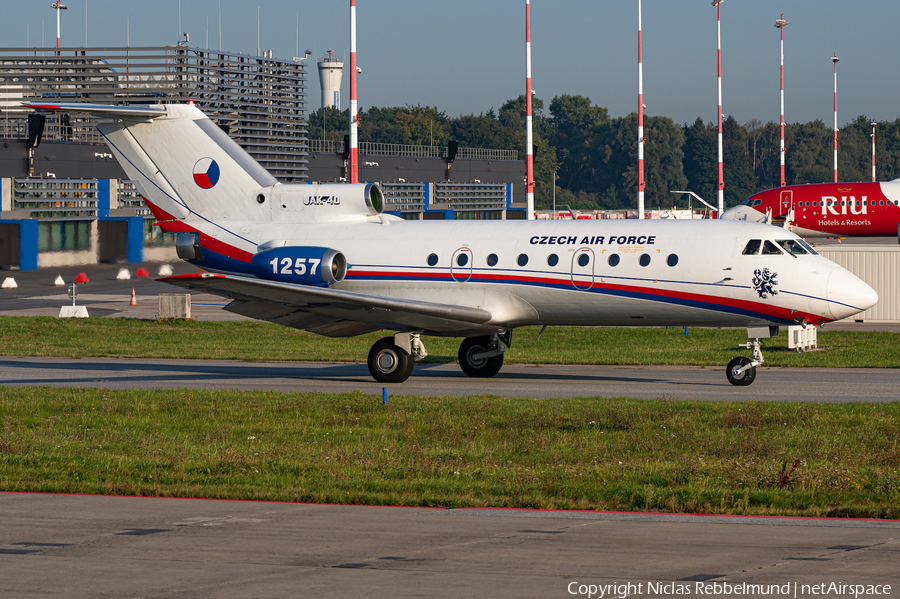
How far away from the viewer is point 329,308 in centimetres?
2469

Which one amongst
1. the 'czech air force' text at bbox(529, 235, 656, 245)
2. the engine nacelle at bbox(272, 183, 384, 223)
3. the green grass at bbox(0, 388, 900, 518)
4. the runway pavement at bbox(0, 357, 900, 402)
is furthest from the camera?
the engine nacelle at bbox(272, 183, 384, 223)

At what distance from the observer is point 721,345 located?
33656 mm

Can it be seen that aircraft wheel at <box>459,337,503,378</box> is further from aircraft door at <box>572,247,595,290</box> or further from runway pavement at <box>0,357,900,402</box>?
aircraft door at <box>572,247,595,290</box>

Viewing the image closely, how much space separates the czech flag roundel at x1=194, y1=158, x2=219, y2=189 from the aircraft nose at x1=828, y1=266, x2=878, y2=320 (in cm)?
1523

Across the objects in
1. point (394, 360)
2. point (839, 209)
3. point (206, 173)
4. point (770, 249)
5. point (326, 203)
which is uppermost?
point (839, 209)

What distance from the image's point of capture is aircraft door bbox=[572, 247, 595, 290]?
24.5 metres

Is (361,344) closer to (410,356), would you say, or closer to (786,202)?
(410,356)

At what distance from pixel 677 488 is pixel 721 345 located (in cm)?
2122

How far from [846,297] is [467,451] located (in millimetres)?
10947

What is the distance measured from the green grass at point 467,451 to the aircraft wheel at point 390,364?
12.9 ft

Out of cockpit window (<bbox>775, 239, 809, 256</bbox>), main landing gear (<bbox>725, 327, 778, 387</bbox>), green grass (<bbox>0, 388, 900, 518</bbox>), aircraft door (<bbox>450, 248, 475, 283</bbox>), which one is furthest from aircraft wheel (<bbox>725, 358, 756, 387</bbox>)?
aircraft door (<bbox>450, 248, 475, 283</bbox>)

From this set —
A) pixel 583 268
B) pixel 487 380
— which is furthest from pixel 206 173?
pixel 583 268

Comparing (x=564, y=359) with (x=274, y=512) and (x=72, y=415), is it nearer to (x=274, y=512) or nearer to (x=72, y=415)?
(x=72, y=415)

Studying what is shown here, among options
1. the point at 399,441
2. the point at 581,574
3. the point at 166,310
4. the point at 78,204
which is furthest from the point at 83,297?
the point at 581,574
